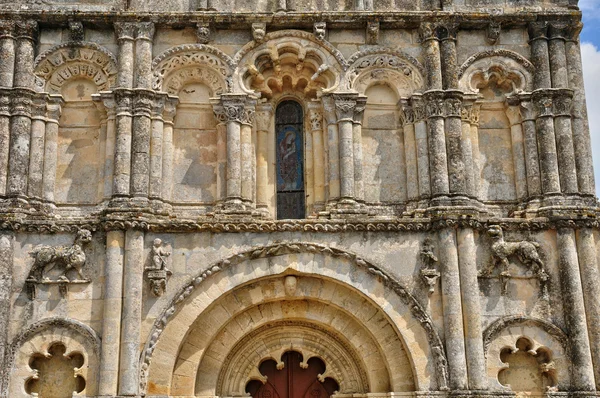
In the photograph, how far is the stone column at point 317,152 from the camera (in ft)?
46.4

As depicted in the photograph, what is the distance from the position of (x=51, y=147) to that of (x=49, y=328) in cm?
328

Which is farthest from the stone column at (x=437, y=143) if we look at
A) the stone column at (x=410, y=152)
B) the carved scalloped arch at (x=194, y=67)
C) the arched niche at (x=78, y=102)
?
the arched niche at (x=78, y=102)

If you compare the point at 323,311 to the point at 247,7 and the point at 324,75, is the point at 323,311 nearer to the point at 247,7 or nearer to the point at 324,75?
the point at 324,75

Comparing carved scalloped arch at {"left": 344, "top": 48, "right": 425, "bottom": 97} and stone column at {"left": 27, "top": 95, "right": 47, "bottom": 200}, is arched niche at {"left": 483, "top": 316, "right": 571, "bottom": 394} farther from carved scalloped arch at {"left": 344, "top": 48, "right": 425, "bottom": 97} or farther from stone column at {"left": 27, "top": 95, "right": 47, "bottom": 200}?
stone column at {"left": 27, "top": 95, "right": 47, "bottom": 200}

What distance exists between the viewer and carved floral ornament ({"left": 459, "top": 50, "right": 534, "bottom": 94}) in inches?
571

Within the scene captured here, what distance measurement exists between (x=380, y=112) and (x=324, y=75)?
127 cm

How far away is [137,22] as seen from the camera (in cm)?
1420

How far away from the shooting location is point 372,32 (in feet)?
Answer: 47.2

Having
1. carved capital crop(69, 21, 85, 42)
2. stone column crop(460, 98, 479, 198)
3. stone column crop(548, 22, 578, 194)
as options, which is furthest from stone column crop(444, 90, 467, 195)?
carved capital crop(69, 21, 85, 42)

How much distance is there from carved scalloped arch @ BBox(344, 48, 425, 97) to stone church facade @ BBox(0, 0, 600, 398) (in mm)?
42

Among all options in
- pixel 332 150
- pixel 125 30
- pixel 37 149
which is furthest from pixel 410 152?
pixel 37 149

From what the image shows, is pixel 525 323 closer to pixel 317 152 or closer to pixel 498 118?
pixel 498 118

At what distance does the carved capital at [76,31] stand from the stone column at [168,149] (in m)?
2.06

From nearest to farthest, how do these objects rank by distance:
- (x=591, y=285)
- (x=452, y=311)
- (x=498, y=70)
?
(x=452, y=311) < (x=591, y=285) < (x=498, y=70)
